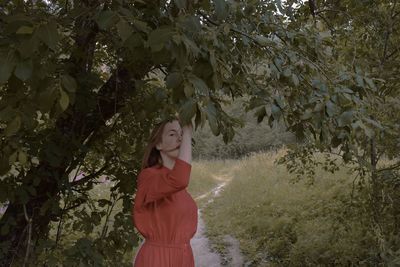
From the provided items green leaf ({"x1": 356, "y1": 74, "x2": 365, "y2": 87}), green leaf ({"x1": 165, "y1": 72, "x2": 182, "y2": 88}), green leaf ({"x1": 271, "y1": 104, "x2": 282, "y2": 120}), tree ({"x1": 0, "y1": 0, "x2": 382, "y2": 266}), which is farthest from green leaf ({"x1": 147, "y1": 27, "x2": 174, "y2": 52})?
green leaf ({"x1": 356, "y1": 74, "x2": 365, "y2": 87})

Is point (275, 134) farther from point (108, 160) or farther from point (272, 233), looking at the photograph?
point (108, 160)

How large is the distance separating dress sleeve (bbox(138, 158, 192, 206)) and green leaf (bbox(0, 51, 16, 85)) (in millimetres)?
1113

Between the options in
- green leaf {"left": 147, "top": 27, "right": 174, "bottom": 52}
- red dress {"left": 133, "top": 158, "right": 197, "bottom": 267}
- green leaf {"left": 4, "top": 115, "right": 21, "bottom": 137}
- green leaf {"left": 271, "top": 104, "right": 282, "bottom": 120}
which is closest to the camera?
green leaf {"left": 147, "top": 27, "right": 174, "bottom": 52}

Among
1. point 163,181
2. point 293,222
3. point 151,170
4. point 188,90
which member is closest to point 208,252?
point 293,222

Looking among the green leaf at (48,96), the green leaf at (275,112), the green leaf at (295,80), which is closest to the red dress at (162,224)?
the green leaf at (275,112)

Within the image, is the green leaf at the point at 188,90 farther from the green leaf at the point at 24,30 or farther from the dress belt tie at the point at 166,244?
the dress belt tie at the point at 166,244

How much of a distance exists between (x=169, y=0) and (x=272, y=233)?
6.79 metres

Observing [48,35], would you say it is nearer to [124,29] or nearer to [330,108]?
[124,29]

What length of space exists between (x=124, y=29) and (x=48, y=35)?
29 cm

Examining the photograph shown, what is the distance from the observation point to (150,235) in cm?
280

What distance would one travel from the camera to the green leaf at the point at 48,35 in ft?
5.44

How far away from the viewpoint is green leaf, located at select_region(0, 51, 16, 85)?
1596 mm

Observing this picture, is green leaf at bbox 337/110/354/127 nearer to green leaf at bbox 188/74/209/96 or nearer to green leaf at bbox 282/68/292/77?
green leaf at bbox 282/68/292/77

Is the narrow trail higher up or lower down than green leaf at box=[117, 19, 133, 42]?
lower down
